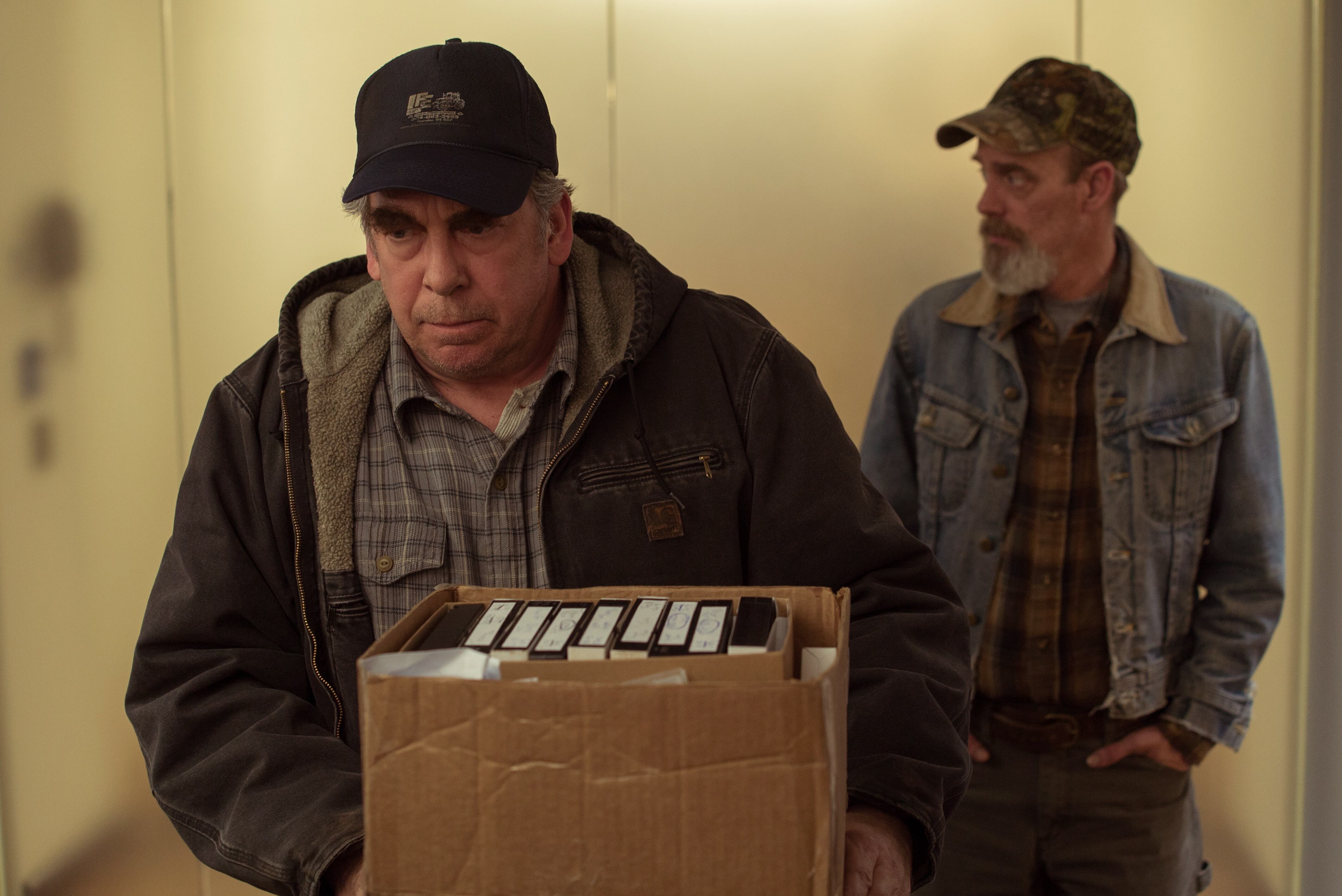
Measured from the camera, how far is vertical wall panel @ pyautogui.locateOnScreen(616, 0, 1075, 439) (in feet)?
8.54

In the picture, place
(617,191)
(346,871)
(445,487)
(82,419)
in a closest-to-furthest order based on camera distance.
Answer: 1. (346,871)
2. (445,487)
3. (82,419)
4. (617,191)

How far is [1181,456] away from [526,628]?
5.84 ft

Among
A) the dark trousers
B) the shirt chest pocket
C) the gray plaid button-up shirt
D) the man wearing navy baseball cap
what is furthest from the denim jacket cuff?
the shirt chest pocket

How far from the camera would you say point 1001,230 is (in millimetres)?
2264

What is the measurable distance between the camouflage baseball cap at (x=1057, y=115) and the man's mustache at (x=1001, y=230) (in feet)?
0.48

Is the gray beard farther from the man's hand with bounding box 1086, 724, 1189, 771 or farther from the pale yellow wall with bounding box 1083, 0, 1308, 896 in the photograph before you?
the man's hand with bounding box 1086, 724, 1189, 771

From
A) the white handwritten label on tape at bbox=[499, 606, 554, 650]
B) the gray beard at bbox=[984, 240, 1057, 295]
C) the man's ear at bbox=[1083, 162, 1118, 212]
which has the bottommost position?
the white handwritten label on tape at bbox=[499, 606, 554, 650]


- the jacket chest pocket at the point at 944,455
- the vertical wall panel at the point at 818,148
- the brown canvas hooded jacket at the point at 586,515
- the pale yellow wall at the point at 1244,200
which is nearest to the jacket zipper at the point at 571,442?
the brown canvas hooded jacket at the point at 586,515

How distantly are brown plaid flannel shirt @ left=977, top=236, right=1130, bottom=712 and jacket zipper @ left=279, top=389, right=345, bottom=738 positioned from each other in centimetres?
141

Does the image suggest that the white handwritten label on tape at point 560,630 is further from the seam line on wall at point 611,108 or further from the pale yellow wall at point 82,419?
the pale yellow wall at point 82,419

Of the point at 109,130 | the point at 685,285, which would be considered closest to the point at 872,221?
the point at 685,285

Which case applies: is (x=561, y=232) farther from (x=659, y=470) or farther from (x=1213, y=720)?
(x=1213, y=720)

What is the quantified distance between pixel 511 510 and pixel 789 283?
1.48 metres

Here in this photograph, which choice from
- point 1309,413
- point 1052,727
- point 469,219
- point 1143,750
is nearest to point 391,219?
point 469,219
